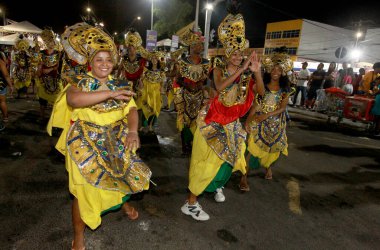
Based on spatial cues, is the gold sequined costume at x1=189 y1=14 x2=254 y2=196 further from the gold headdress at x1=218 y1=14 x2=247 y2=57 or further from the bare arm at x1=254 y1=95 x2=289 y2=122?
the bare arm at x1=254 y1=95 x2=289 y2=122

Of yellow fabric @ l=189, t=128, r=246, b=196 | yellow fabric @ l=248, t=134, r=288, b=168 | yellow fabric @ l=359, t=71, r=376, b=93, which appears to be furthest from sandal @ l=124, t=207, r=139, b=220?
→ yellow fabric @ l=359, t=71, r=376, b=93

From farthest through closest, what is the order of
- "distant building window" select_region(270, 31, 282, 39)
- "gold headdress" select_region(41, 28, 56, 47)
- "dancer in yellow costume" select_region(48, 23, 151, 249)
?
1. "distant building window" select_region(270, 31, 282, 39)
2. "gold headdress" select_region(41, 28, 56, 47)
3. "dancer in yellow costume" select_region(48, 23, 151, 249)

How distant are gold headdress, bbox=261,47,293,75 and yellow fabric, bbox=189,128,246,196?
169 centimetres

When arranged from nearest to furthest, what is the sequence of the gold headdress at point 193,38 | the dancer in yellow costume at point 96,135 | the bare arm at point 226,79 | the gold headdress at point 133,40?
the dancer in yellow costume at point 96,135
the bare arm at point 226,79
the gold headdress at point 193,38
the gold headdress at point 133,40

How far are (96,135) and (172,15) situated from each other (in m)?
36.9

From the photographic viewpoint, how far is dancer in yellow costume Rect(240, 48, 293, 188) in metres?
4.06

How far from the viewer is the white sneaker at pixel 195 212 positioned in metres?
3.22

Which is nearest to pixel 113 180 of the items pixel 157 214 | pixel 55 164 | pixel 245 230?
pixel 157 214

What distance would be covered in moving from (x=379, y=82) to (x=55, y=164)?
971cm

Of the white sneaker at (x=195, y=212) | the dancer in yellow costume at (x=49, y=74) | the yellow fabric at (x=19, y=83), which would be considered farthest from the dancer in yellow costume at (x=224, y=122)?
the yellow fabric at (x=19, y=83)

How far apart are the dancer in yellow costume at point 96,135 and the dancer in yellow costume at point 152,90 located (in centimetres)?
434

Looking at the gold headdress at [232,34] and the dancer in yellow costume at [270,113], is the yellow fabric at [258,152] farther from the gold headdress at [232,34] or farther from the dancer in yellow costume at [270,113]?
the gold headdress at [232,34]

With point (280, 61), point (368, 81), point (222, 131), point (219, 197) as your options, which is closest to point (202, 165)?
point (222, 131)

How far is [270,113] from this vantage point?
13.2 ft
